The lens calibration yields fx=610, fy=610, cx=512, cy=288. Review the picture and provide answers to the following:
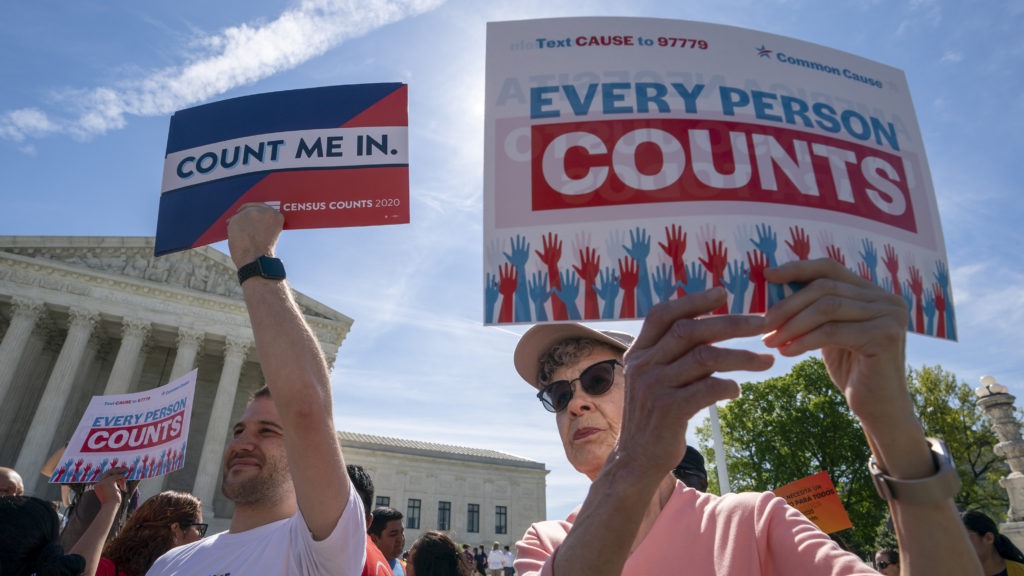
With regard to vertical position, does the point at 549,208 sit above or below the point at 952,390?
below

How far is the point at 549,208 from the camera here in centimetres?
178

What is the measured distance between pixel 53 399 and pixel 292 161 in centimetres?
3391

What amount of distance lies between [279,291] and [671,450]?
1.47 m

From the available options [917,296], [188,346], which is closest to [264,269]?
[917,296]

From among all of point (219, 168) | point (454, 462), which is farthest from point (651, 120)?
point (454, 462)

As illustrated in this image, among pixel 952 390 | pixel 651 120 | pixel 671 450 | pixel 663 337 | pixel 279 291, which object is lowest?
pixel 671 450

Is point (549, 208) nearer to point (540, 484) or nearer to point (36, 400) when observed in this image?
point (36, 400)

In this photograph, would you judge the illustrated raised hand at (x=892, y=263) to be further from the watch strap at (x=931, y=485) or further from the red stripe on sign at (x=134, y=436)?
the red stripe on sign at (x=134, y=436)

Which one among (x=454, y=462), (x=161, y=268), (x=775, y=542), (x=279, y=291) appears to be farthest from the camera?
(x=454, y=462)

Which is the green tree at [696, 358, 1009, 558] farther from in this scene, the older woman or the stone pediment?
the older woman

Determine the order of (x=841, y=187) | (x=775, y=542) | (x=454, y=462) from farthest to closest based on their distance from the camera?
(x=454, y=462) → (x=841, y=187) → (x=775, y=542)

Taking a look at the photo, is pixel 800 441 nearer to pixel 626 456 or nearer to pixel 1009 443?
pixel 1009 443

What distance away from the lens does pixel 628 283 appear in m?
1.65

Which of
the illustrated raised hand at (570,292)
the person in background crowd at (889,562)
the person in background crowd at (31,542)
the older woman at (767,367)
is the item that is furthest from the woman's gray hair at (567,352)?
the person in background crowd at (889,562)
